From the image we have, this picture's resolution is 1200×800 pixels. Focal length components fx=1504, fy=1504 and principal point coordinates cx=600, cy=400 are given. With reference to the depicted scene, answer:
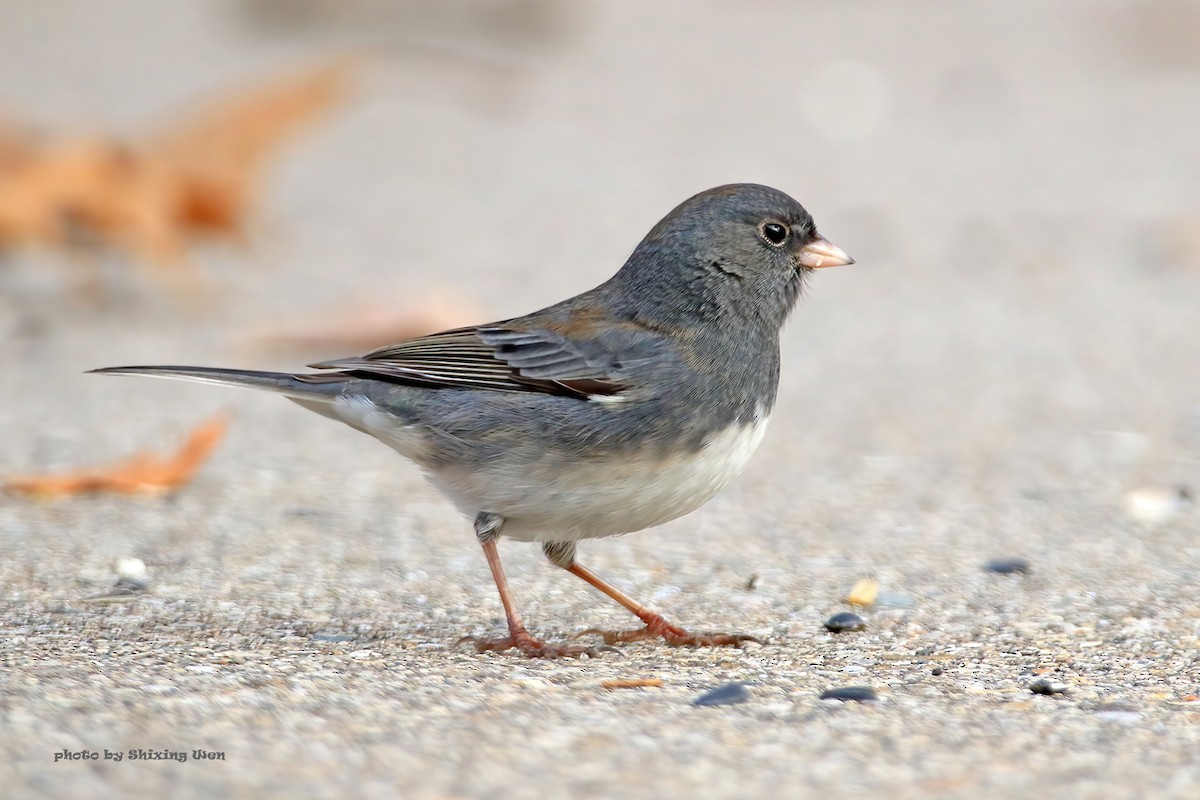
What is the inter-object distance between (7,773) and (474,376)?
5.26ft

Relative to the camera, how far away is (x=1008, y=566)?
4.05 meters

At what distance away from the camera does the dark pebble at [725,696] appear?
288cm

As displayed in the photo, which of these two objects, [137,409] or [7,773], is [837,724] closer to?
[7,773]

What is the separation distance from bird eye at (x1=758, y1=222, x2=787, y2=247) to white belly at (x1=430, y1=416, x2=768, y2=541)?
1.88ft

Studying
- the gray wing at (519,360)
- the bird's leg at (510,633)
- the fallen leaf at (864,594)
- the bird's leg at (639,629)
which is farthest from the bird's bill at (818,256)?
the bird's leg at (510,633)

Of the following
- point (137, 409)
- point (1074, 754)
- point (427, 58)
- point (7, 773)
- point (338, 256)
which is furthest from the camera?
point (427, 58)

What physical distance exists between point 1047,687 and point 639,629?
39.7 inches

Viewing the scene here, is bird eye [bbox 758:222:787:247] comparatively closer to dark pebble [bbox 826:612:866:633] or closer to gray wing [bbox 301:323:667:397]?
gray wing [bbox 301:323:667:397]

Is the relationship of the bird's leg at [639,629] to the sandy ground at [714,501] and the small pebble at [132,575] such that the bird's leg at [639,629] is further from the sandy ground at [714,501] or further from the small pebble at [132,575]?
the small pebble at [132,575]

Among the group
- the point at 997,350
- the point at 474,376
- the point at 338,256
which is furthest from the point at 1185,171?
the point at 474,376

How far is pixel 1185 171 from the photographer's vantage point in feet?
30.1

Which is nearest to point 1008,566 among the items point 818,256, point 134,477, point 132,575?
point 818,256

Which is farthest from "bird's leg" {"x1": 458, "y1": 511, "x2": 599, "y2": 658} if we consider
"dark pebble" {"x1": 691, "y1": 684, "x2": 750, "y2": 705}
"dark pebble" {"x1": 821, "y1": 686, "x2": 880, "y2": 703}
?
"dark pebble" {"x1": 821, "y1": 686, "x2": 880, "y2": 703}

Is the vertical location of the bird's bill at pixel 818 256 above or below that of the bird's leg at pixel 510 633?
above
